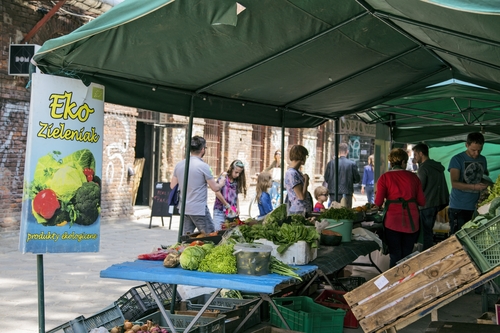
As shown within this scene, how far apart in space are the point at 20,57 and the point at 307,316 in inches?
371

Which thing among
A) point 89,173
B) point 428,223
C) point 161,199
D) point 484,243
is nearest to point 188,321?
point 89,173

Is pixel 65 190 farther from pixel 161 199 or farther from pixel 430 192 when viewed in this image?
pixel 161 199

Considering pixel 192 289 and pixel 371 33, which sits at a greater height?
pixel 371 33

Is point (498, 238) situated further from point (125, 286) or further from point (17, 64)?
point (17, 64)

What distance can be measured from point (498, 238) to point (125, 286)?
19.7ft

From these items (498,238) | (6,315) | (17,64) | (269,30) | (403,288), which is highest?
(17,64)

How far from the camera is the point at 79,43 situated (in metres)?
4.64

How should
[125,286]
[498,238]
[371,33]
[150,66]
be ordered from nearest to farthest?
[498,238] → [150,66] → [371,33] → [125,286]

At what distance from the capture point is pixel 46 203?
4.73 metres

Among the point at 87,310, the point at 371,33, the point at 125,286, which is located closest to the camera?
the point at 371,33

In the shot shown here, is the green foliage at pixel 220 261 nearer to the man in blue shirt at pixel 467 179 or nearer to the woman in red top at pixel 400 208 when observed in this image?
the woman in red top at pixel 400 208

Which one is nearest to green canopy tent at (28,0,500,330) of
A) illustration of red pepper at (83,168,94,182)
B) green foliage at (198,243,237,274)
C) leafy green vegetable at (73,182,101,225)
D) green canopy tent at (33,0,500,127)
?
green canopy tent at (33,0,500,127)

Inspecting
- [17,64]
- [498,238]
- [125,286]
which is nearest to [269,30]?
[498,238]

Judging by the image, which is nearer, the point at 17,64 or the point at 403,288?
the point at 403,288
